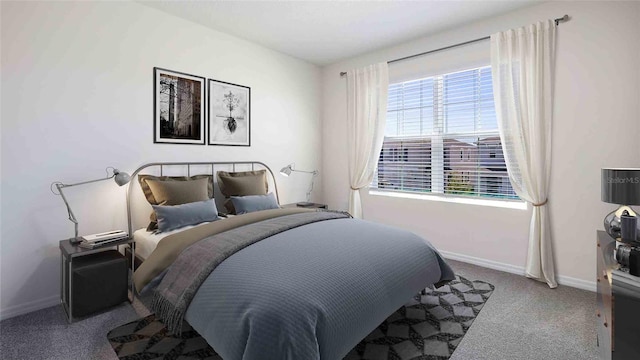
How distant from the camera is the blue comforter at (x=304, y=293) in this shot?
1.35 metres

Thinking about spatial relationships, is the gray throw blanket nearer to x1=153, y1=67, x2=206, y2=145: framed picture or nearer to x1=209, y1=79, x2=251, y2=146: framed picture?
x1=153, y1=67, x2=206, y2=145: framed picture

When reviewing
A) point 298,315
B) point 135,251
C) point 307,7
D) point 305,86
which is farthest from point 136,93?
point 298,315

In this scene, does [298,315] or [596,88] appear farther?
[596,88]

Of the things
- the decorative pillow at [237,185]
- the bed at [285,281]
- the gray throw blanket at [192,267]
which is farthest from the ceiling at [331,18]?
the gray throw blanket at [192,267]

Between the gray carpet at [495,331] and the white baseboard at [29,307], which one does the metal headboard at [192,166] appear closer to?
the white baseboard at [29,307]

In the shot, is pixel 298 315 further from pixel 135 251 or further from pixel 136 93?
pixel 136 93

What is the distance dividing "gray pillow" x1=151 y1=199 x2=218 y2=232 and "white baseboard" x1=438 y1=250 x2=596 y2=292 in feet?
8.94

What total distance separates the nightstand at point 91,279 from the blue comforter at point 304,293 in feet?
3.62

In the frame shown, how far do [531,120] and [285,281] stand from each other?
2.83 meters

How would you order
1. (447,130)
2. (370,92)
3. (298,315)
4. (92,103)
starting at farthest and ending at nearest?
(370,92), (447,130), (92,103), (298,315)

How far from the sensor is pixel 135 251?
2.75 metres

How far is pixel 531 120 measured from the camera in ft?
9.76

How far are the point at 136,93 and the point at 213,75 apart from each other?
2.83ft


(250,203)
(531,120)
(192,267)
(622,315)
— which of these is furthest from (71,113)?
(531,120)
